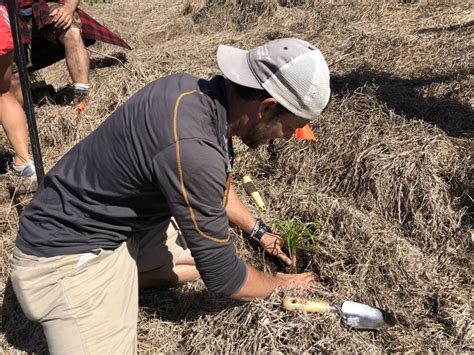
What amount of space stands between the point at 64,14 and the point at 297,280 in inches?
122

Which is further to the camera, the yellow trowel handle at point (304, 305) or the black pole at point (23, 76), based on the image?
the black pole at point (23, 76)

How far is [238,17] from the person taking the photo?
6.28m

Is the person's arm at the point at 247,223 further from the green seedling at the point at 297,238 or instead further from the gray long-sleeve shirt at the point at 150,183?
the gray long-sleeve shirt at the point at 150,183

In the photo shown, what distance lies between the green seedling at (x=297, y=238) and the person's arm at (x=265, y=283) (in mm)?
135

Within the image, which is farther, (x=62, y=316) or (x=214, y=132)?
(x=62, y=316)

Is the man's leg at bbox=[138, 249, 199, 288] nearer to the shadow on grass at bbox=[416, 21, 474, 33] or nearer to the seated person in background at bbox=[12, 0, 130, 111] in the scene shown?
the seated person in background at bbox=[12, 0, 130, 111]

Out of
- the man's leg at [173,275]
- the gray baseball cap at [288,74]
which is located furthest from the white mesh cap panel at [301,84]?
the man's leg at [173,275]

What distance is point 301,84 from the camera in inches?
67.1

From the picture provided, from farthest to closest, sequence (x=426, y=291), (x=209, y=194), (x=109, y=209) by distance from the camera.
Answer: (x=426, y=291) < (x=109, y=209) < (x=209, y=194)

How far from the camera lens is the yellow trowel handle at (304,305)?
2.22 metres

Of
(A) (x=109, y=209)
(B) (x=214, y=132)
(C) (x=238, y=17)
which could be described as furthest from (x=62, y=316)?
(C) (x=238, y=17)

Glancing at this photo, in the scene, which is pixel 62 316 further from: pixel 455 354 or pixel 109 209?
pixel 455 354

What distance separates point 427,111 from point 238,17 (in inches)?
139

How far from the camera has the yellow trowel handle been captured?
2.22m
